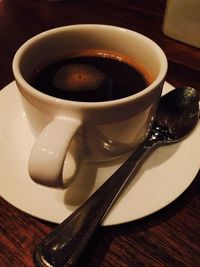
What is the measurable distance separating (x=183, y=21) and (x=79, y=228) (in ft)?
2.41

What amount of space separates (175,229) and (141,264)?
9 centimetres

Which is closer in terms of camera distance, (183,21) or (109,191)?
(109,191)

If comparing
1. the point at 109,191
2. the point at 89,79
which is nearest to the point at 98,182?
the point at 109,191

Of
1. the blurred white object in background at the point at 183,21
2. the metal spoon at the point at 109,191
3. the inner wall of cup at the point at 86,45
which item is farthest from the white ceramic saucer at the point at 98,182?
the blurred white object in background at the point at 183,21

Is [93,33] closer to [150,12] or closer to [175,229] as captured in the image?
[175,229]

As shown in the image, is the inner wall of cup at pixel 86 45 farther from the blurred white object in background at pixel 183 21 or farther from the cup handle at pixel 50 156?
the blurred white object in background at pixel 183 21

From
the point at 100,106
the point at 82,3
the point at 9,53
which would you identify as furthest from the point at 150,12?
the point at 100,106

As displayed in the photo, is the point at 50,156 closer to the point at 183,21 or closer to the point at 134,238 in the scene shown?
the point at 134,238

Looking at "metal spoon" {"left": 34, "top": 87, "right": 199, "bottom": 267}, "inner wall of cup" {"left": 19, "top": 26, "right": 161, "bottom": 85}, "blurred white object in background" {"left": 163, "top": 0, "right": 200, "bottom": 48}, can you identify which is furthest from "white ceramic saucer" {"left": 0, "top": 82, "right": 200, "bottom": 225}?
"blurred white object in background" {"left": 163, "top": 0, "right": 200, "bottom": 48}

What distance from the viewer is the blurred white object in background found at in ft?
3.00

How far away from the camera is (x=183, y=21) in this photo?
961 mm

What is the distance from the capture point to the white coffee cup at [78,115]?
45cm

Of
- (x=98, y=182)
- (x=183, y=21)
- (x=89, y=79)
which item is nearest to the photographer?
(x=98, y=182)

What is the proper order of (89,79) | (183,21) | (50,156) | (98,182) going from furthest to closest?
(183,21) < (89,79) < (98,182) < (50,156)
